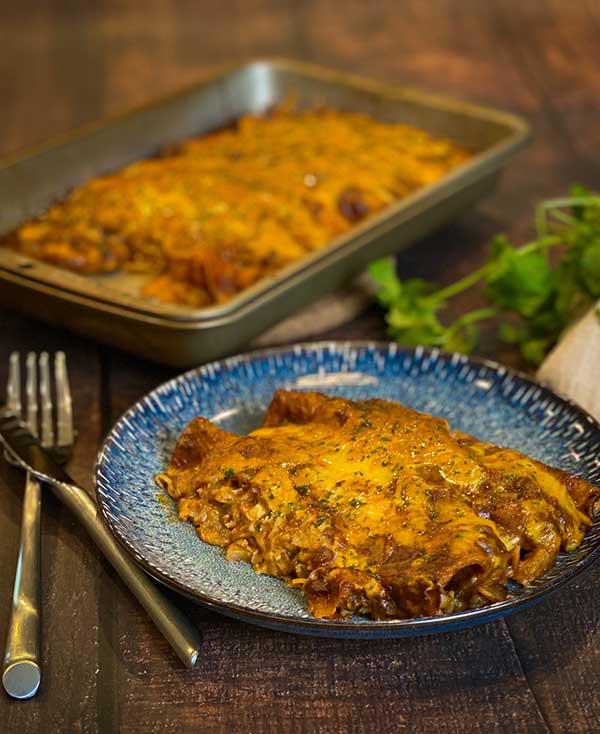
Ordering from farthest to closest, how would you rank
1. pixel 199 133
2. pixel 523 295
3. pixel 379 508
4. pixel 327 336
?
pixel 199 133 < pixel 327 336 < pixel 523 295 < pixel 379 508

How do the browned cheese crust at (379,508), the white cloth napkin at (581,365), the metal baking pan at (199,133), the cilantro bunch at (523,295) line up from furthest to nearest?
the cilantro bunch at (523,295), the metal baking pan at (199,133), the white cloth napkin at (581,365), the browned cheese crust at (379,508)

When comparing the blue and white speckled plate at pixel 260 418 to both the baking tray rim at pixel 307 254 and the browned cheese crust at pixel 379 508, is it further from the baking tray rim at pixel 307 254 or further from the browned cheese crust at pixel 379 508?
the baking tray rim at pixel 307 254

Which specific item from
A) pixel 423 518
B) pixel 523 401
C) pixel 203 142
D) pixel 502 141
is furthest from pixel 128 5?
pixel 423 518

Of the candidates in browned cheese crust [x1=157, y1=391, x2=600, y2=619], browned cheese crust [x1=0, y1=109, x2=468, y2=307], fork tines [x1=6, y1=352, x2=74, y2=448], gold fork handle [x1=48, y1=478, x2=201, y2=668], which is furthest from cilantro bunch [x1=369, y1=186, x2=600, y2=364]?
gold fork handle [x1=48, y1=478, x2=201, y2=668]

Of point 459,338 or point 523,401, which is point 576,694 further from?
point 459,338

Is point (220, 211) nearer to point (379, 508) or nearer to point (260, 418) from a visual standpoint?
point (260, 418)

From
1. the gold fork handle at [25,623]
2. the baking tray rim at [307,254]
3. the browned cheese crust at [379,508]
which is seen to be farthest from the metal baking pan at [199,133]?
the gold fork handle at [25,623]

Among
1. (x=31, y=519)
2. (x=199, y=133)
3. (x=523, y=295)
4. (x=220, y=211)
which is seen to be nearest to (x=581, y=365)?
(x=523, y=295)
